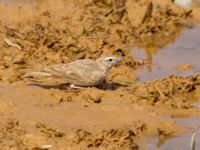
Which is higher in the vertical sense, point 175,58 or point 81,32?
point 81,32

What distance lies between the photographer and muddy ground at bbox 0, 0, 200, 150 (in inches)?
351

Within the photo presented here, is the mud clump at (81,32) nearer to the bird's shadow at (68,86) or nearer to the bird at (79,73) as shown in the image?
the bird's shadow at (68,86)

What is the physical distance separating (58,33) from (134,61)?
1452mm

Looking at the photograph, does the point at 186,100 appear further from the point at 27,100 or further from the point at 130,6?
the point at 130,6

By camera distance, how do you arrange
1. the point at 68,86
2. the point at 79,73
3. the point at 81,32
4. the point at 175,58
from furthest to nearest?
the point at 81,32, the point at 175,58, the point at 68,86, the point at 79,73

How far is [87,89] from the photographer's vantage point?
10.3 meters

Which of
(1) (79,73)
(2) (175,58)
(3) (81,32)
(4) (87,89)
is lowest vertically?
(4) (87,89)

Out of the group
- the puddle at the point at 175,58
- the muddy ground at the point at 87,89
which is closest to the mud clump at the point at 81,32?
the muddy ground at the point at 87,89

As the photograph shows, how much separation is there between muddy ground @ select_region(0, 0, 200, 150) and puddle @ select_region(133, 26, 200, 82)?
0.58ft

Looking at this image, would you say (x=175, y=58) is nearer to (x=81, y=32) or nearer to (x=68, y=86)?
(x=81, y=32)

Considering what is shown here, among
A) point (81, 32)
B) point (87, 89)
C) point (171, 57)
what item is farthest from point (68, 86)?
point (171, 57)

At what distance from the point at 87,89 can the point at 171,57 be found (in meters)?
2.77

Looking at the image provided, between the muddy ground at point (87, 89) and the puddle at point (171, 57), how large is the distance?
0.58ft

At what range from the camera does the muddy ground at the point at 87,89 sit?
29.2ft
